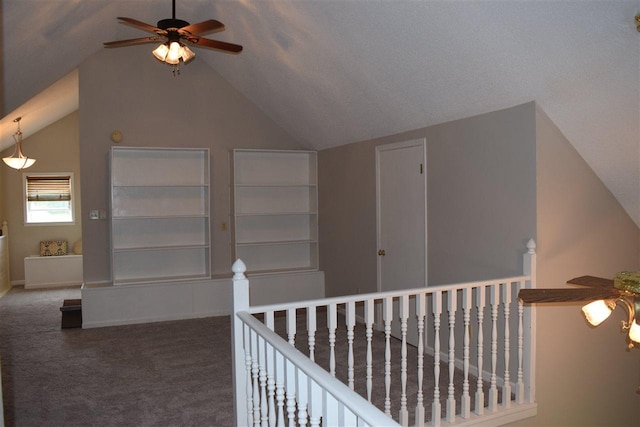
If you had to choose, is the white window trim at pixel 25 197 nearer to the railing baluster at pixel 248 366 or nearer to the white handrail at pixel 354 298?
the white handrail at pixel 354 298

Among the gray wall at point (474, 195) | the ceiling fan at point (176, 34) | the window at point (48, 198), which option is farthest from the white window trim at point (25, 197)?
the gray wall at point (474, 195)

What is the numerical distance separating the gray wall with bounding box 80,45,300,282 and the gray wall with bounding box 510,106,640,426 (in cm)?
371

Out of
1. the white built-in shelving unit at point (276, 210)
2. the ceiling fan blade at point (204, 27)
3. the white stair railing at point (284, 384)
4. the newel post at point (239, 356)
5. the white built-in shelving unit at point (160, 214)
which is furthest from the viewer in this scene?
the white built-in shelving unit at point (276, 210)

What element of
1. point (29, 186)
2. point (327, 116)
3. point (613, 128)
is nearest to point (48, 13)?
point (327, 116)

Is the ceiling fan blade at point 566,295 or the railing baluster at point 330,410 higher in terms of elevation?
the ceiling fan blade at point 566,295

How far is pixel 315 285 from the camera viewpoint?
6602mm

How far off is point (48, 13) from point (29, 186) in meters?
5.52

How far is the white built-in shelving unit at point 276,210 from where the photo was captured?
6.57 m

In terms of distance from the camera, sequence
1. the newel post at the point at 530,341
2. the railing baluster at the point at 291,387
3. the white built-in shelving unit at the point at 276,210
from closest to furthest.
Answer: the railing baluster at the point at 291,387
the newel post at the point at 530,341
the white built-in shelving unit at the point at 276,210

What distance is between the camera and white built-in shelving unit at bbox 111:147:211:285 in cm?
603

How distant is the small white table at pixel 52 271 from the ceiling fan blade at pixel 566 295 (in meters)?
7.83

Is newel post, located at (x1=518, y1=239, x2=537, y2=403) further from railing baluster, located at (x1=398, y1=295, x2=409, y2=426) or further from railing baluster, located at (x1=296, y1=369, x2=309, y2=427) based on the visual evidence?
railing baluster, located at (x1=296, y1=369, x2=309, y2=427)

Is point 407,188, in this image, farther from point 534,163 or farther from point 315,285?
point 315,285

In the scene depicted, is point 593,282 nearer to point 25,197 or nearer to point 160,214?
point 160,214
